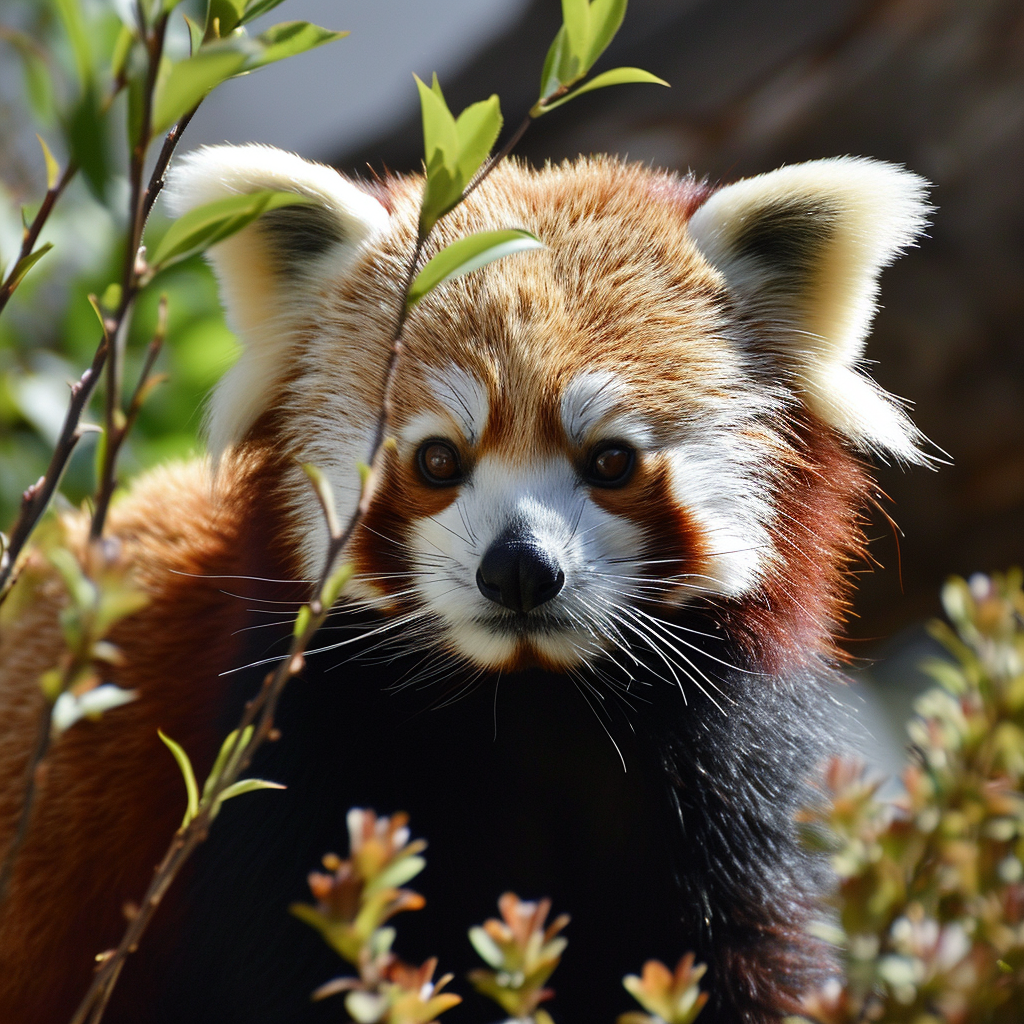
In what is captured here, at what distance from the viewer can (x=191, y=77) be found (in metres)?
0.70

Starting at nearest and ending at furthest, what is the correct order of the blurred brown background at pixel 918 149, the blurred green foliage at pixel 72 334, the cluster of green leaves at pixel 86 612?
the cluster of green leaves at pixel 86 612 → the blurred green foliage at pixel 72 334 → the blurred brown background at pixel 918 149

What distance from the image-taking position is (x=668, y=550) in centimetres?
150

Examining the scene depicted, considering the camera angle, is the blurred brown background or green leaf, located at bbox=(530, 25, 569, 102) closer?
green leaf, located at bbox=(530, 25, 569, 102)

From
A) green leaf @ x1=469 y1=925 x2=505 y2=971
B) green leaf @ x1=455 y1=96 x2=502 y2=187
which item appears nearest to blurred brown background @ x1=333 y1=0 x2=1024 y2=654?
green leaf @ x1=455 y1=96 x2=502 y2=187

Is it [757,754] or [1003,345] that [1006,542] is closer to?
[1003,345]

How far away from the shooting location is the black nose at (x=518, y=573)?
1312 mm

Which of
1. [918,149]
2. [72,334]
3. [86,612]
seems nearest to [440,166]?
[86,612]

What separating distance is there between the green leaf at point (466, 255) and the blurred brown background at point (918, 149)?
285 centimetres

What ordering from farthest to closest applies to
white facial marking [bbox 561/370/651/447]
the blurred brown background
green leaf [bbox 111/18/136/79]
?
the blurred brown background < white facial marking [bbox 561/370/651/447] < green leaf [bbox 111/18/136/79]

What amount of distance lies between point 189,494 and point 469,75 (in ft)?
10.2

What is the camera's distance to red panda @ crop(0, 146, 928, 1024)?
4.76 ft

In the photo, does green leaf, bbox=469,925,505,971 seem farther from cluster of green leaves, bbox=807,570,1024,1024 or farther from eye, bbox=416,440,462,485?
eye, bbox=416,440,462,485

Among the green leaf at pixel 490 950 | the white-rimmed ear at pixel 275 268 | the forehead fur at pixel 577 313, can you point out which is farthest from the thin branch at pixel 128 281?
the white-rimmed ear at pixel 275 268

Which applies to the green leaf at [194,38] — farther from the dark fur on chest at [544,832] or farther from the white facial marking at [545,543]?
the dark fur on chest at [544,832]
